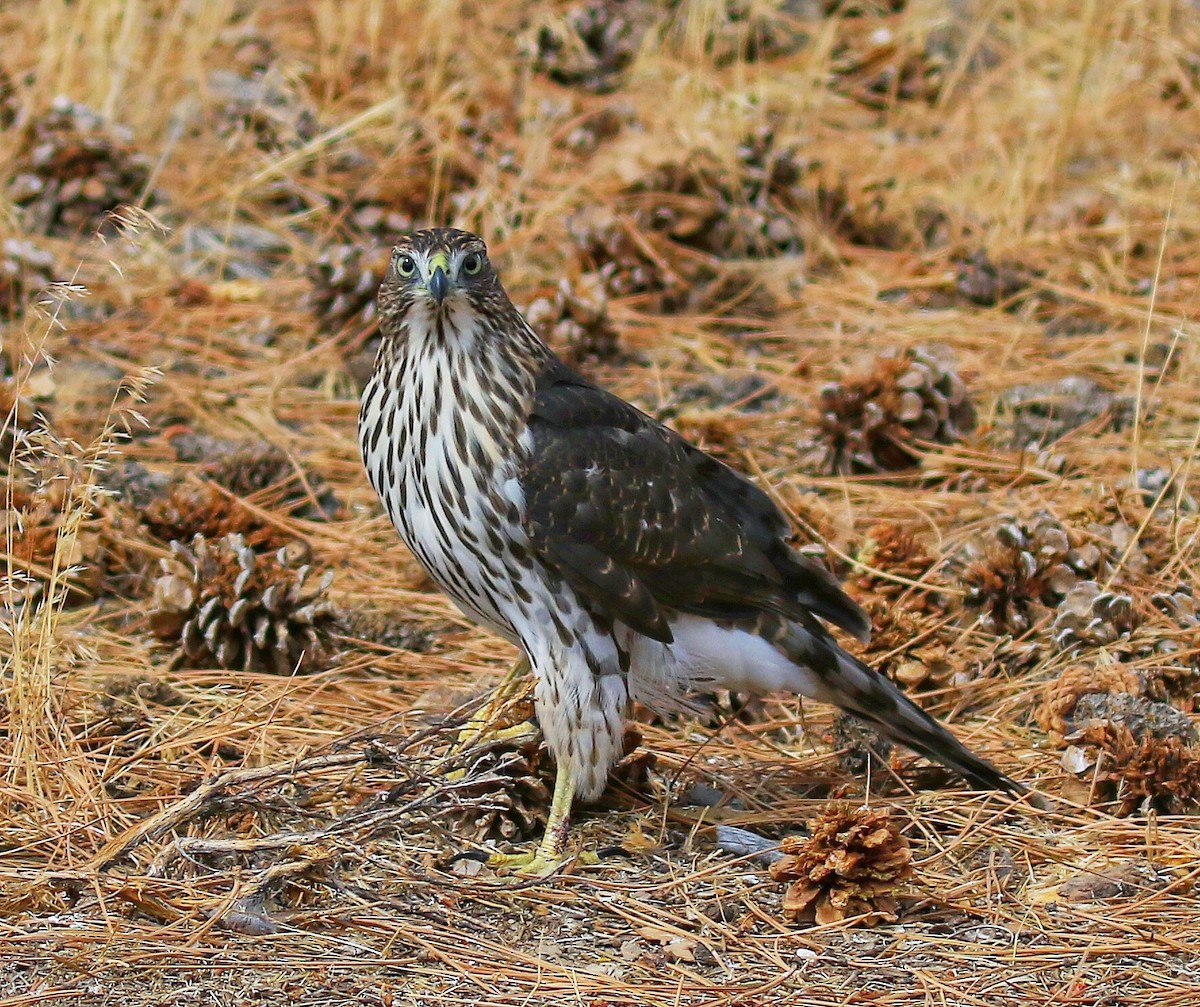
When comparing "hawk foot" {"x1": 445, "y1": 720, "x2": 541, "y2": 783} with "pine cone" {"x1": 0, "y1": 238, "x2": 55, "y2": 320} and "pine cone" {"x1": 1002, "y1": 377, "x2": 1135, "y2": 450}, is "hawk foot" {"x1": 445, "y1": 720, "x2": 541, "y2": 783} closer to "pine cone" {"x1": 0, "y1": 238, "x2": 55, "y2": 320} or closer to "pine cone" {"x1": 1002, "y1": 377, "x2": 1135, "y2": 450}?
"pine cone" {"x1": 1002, "y1": 377, "x2": 1135, "y2": 450}

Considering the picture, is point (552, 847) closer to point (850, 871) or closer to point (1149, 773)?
point (850, 871)

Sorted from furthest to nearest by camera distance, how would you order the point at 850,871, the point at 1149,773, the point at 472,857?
the point at 1149,773
the point at 472,857
the point at 850,871

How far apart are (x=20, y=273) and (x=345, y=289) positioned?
133 cm

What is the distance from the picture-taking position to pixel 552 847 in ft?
12.5

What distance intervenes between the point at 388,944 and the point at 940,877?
1242mm

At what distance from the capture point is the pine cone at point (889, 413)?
5812 mm

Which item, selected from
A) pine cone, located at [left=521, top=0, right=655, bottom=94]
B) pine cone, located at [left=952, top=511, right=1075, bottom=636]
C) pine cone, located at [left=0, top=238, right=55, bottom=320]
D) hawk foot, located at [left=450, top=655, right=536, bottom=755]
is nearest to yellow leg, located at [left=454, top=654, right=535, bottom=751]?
hawk foot, located at [left=450, top=655, right=536, bottom=755]

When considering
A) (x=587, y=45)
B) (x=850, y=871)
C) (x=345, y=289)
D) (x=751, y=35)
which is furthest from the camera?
(x=751, y=35)

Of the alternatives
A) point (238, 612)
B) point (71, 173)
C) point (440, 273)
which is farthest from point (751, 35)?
point (440, 273)

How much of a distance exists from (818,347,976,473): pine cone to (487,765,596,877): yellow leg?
225cm

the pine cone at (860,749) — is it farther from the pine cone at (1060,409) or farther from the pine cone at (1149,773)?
the pine cone at (1060,409)

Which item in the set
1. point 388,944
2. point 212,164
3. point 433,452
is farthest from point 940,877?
point 212,164

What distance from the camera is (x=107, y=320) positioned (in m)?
6.83

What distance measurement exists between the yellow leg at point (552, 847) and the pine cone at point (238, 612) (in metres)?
1.03
